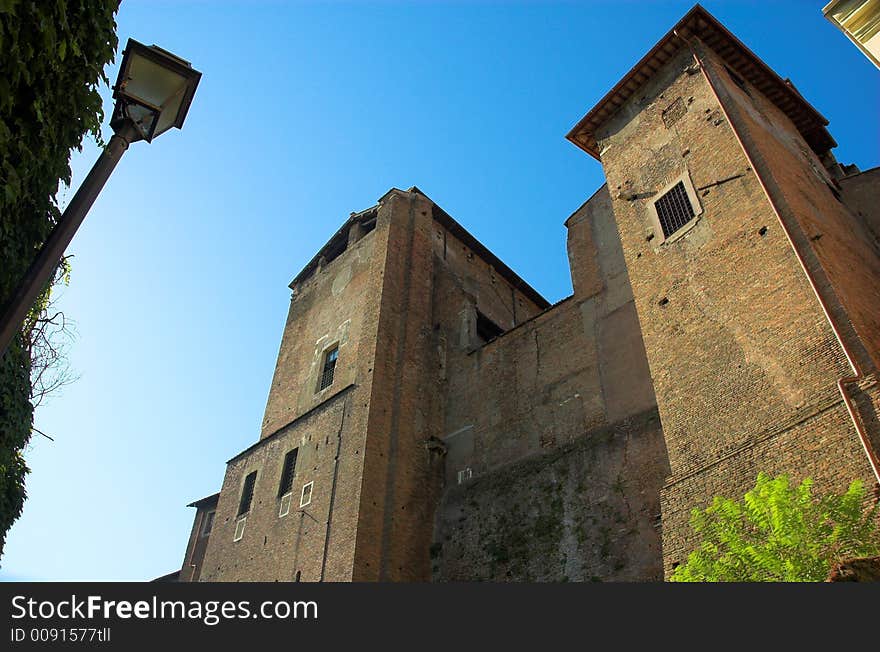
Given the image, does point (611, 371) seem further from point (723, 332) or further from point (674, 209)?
point (723, 332)

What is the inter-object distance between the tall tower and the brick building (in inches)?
1.4

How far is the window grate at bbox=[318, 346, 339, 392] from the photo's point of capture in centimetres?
1914

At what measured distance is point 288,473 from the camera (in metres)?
17.6

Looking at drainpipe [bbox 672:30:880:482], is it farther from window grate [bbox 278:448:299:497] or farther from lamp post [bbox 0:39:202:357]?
window grate [bbox 278:448:299:497]

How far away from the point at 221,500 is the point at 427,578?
24.3ft

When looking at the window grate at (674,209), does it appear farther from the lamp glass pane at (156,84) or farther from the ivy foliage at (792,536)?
the lamp glass pane at (156,84)

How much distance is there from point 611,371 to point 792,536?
7891 millimetres

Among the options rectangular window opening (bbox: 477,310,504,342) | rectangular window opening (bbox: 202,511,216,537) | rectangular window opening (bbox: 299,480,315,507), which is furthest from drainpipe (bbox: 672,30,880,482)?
rectangular window opening (bbox: 202,511,216,537)

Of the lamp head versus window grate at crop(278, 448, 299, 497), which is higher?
window grate at crop(278, 448, 299, 497)

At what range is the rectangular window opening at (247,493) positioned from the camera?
18.2 meters

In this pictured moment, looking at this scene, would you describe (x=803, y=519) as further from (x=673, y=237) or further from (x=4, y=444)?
(x=4, y=444)

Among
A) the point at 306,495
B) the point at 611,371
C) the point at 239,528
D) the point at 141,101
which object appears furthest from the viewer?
the point at 239,528

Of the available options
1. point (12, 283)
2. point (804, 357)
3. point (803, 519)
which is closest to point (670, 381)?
point (804, 357)

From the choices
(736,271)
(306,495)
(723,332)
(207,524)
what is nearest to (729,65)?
→ (736,271)
